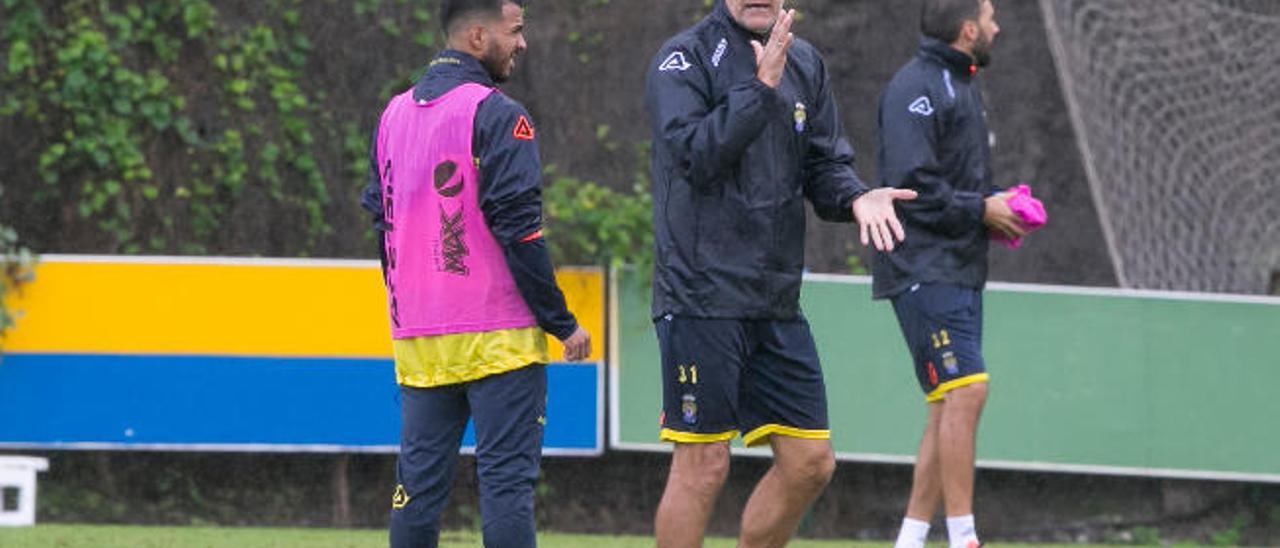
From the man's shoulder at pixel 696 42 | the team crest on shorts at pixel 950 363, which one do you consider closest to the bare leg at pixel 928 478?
the team crest on shorts at pixel 950 363

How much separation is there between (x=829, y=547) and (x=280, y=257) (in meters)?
2.88

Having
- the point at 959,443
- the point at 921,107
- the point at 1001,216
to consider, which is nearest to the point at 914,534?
the point at 959,443

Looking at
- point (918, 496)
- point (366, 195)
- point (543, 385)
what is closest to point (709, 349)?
point (543, 385)

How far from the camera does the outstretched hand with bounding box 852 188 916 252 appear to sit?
5918 millimetres

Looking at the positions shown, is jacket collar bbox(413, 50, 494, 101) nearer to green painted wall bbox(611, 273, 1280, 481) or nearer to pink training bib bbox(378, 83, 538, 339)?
pink training bib bbox(378, 83, 538, 339)

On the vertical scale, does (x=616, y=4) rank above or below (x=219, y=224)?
above

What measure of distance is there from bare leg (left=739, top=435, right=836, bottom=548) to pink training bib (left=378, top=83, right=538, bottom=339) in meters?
0.88

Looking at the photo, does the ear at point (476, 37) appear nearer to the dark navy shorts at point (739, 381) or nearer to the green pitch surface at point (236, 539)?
the dark navy shorts at point (739, 381)

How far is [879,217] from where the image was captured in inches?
236

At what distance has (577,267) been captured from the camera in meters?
10.2

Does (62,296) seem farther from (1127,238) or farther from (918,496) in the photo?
(1127,238)

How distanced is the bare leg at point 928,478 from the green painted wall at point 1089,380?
209 centimetres

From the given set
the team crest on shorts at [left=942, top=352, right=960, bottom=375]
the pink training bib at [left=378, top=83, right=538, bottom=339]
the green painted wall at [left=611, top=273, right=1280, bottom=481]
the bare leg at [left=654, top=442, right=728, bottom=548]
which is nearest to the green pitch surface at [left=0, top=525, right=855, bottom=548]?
the green painted wall at [left=611, top=273, right=1280, bottom=481]

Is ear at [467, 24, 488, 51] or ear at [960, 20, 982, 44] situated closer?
ear at [467, 24, 488, 51]
